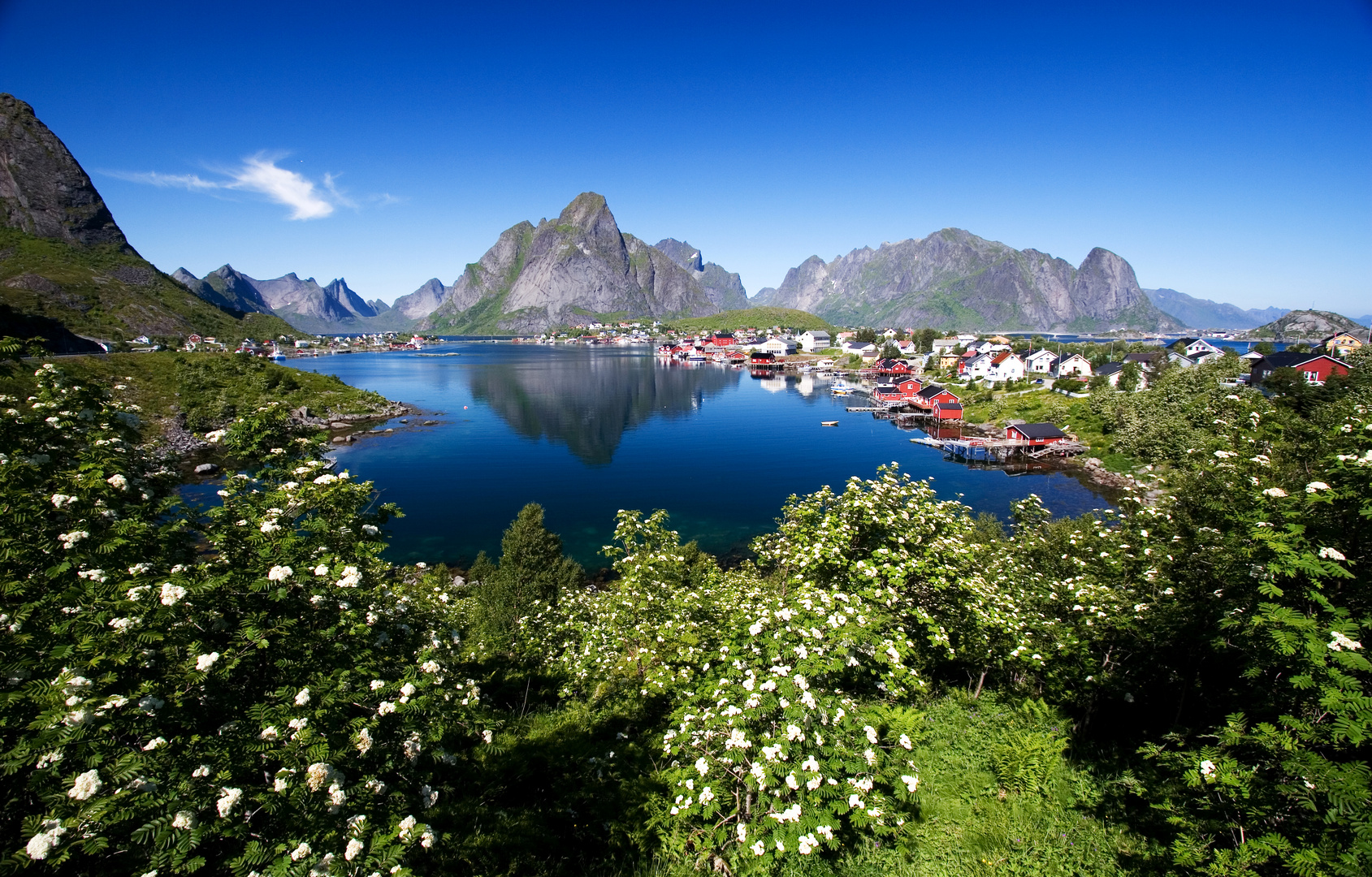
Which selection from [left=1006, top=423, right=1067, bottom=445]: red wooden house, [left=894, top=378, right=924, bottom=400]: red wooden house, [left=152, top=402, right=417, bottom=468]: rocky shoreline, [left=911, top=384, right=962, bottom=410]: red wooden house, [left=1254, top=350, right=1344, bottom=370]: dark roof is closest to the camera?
[left=152, top=402, right=417, bottom=468]: rocky shoreline

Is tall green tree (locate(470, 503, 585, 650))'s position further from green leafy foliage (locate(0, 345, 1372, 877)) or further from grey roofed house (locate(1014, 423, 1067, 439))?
grey roofed house (locate(1014, 423, 1067, 439))

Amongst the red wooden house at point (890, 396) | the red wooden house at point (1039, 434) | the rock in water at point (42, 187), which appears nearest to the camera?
the red wooden house at point (1039, 434)

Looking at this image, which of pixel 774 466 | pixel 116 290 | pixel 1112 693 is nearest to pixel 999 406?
pixel 774 466

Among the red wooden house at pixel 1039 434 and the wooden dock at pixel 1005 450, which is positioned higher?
the red wooden house at pixel 1039 434

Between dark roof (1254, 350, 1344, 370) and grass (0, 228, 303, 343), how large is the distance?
185 meters

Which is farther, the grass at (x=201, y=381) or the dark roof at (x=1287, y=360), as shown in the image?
the dark roof at (x=1287, y=360)

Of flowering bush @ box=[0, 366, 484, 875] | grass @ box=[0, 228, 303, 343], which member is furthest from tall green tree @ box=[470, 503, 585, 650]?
grass @ box=[0, 228, 303, 343]

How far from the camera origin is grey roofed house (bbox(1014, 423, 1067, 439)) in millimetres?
52406

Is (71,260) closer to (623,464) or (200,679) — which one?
(623,464)

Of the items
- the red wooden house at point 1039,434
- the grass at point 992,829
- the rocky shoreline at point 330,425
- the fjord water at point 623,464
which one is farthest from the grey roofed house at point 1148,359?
the rocky shoreline at point 330,425

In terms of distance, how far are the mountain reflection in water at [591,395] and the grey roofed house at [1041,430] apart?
42569 mm

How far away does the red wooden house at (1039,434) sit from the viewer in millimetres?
52344

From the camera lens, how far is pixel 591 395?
9462cm

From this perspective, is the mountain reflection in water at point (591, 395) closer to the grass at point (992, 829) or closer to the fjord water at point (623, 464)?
the fjord water at point (623, 464)
